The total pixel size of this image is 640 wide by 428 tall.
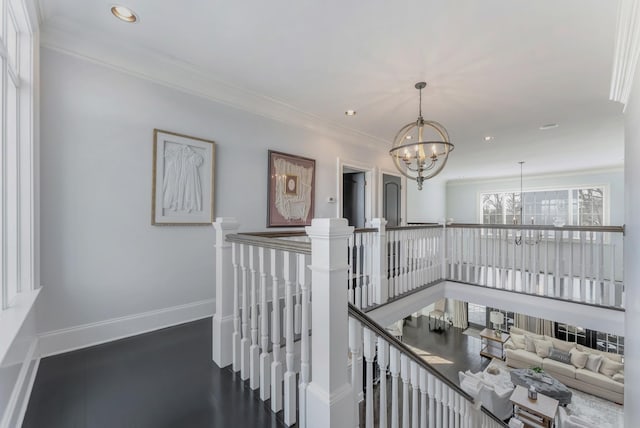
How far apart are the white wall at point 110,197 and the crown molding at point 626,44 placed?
320 cm

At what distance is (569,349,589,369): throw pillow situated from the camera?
5824mm

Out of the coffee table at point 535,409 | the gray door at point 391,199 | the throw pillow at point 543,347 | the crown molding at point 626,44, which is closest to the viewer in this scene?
the crown molding at point 626,44

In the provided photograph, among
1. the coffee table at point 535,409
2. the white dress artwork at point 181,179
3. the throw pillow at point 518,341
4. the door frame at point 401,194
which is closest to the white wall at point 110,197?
the white dress artwork at point 181,179

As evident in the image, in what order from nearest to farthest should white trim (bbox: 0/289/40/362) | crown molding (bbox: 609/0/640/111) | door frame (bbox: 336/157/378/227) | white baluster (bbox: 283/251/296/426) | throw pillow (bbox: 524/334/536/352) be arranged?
white trim (bbox: 0/289/40/362), white baluster (bbox: 283/251/296/426), crown molding (bbox: 609/0/640/111), door frame (bbox: 336/157/378/227), throw pillow (bbox: 524/334/536/352)

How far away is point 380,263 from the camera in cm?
326

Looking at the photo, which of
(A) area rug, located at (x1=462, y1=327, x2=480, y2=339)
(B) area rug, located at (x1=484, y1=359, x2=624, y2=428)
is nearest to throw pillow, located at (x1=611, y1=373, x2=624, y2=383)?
(B) area rug, located at (x1=484, y1=359, x2=624, y2=428)

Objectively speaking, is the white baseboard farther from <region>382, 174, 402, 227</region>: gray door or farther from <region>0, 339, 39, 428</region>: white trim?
<region>382, 174, 402, 227</region>: gray door

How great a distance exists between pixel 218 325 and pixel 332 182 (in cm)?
290

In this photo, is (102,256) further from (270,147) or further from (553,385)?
(553,385)

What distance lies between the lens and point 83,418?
4.71 ft

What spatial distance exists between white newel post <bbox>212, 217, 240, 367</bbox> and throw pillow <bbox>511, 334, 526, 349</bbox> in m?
7.72

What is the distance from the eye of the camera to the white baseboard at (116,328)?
6.75ft

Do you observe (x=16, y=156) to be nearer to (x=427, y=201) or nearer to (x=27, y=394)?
(x=27, y=394)

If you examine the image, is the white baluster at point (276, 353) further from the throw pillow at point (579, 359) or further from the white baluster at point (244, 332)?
the throw pillow at point (579, 359)
